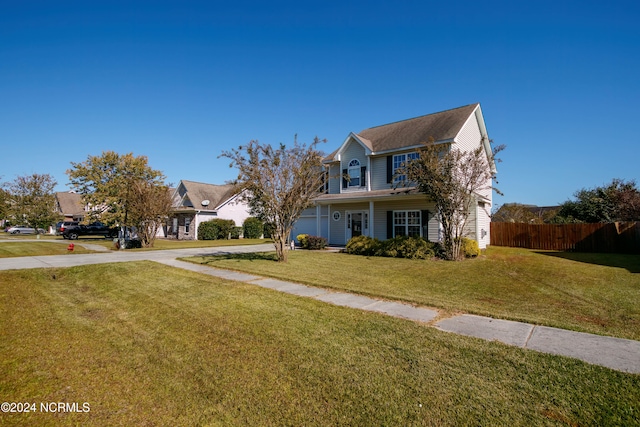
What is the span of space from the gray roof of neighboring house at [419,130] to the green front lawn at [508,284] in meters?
7.27

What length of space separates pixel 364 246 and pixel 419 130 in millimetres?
8244

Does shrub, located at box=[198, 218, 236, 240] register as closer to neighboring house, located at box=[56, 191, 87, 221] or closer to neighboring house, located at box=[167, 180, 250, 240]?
neighboring house, located at box=[167, 180, 250, 240]

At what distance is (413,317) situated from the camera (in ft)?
18.6

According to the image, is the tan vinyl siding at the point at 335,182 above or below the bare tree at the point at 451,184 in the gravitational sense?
above

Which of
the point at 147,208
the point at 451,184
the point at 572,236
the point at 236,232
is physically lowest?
the point at 572,236

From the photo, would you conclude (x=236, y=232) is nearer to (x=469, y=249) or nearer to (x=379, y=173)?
(x=379, y=173)

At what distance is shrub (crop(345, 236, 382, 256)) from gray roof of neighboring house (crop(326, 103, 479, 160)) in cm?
590

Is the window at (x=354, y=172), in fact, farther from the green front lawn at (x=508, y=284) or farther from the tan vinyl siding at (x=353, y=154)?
the green front lawn at (x=508, y=284)

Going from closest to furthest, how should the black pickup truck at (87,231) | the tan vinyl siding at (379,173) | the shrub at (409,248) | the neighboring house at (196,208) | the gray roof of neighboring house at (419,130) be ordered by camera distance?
the shrub at (409,248)
the gray roof of neighboring house at (419,130)
the tan vinyl siding at (379,173)
the black pickup truck at (87,231)
the neighboring house at (196,208)

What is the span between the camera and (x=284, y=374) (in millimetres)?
Answer: 3568

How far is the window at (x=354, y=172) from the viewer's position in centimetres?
2034

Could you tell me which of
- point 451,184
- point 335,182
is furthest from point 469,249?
→ point 335,182

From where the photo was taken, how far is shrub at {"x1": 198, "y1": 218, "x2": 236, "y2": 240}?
3007 centimetres

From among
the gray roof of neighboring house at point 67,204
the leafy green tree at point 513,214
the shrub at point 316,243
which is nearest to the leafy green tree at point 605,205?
the leafy green tree at point 513,214
